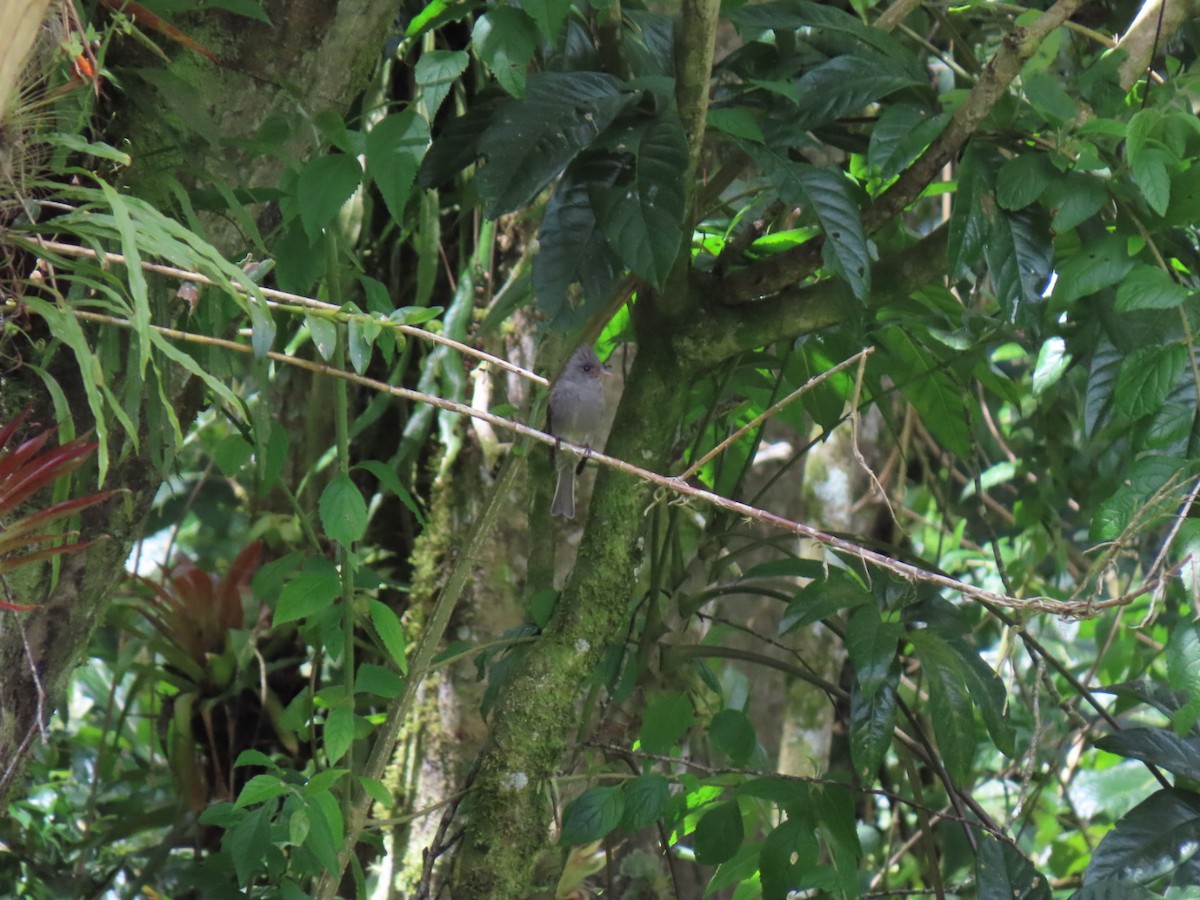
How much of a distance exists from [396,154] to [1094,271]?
867mm

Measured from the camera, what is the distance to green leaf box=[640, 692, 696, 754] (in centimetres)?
175

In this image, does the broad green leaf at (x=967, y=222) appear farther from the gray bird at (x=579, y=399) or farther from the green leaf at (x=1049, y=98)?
the gray bird at (x=579, y=399)

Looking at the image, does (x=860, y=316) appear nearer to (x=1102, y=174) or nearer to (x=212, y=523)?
(x=1102, y=174)

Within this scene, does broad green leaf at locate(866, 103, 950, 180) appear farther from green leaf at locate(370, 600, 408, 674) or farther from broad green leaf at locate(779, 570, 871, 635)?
green leaf at locate(370, 600, 408, 674)

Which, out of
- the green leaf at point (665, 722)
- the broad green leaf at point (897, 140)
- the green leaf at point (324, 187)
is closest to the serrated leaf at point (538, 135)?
the green leaf at point (324, 187)

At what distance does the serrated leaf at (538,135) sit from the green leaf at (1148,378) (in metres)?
0.70

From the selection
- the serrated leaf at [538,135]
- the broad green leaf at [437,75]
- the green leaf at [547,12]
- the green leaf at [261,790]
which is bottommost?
the green leaf at [261,790]

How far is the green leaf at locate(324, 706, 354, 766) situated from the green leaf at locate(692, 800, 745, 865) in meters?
0.50

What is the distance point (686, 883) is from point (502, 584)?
89 centimetres

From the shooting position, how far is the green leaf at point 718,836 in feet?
5.44

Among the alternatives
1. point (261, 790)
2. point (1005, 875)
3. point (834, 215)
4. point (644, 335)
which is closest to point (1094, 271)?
point (834, 215)

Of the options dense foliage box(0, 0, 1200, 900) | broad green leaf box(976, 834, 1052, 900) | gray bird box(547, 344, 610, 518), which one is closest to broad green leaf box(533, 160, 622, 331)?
dense foliage box(0, 0, 1200, 900)

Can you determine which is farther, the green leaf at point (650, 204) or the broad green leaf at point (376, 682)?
the broad green leaf at point (376, 682)

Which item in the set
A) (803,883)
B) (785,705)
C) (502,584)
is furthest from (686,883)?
(803,883)
